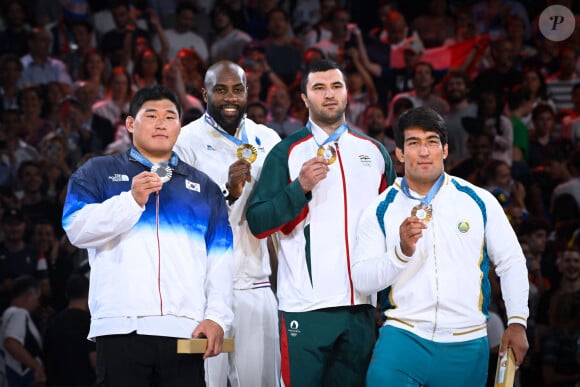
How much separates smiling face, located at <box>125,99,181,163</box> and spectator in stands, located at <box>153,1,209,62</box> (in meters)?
6.34

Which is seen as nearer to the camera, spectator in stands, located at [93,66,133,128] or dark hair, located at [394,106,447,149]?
dark hair, located at [394,106,447,149]

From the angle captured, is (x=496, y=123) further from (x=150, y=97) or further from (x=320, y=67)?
(x=150, y=97)

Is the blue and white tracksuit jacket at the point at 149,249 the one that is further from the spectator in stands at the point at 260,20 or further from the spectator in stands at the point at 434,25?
the spectator in stands at the point at 434,25

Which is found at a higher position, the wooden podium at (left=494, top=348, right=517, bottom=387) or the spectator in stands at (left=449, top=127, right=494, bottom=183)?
the spectator in stands at (left=449, top=127, right=494, bottom=183)

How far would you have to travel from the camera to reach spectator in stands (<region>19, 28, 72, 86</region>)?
10.3 m

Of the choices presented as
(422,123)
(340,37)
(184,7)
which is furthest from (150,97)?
(184,7)

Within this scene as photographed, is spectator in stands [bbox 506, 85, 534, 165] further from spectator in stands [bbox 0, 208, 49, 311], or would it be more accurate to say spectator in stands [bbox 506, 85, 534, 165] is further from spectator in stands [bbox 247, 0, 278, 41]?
spectator in stands [bbox 0, 208, 49, 311]

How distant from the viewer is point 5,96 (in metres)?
10.0

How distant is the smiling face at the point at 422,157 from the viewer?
14.6 feet

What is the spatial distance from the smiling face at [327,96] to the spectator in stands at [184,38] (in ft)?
19.0

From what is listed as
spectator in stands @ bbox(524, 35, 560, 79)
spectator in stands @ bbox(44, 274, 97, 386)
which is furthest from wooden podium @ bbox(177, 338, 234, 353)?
spectator in stands @ bbox(524, 35, 560, 79)

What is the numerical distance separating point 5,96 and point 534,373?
6.11m

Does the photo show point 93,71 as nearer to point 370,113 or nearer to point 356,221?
point 370,113

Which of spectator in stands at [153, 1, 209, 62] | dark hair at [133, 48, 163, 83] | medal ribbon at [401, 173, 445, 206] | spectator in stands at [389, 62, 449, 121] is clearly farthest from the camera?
spectator in stands at [153, 1, 209, 62]
